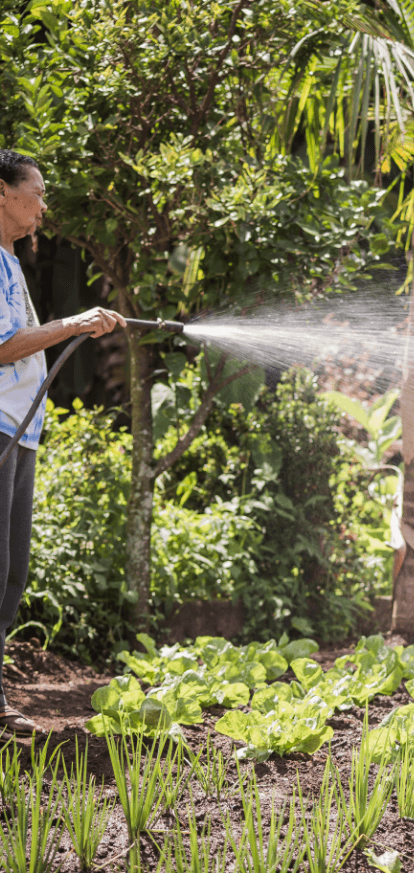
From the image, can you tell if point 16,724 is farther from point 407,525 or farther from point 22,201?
point 407,525

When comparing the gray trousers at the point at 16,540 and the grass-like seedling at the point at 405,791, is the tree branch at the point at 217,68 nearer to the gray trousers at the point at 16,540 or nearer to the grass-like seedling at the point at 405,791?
the gray trousers at the point at 16,540

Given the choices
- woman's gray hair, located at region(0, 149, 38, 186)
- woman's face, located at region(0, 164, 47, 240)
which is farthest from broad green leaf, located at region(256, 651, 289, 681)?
woman's gray hair, located at region(0, 149, 38, 186)

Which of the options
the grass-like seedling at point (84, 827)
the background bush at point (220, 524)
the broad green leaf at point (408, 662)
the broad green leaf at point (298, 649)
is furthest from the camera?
the background bush at point (220, 524)

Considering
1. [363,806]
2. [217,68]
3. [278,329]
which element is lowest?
[363,806]

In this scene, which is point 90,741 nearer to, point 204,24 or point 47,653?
point 47,653

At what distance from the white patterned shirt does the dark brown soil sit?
0.83 meters

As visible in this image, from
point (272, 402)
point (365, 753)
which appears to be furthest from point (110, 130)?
point (365, 753)

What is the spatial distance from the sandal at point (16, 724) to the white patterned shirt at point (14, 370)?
79 cm

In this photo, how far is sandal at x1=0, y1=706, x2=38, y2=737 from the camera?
7.13ft

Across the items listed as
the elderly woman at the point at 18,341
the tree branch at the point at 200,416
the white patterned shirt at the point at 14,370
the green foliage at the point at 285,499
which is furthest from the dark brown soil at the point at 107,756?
the tree branch at the point at 200,416

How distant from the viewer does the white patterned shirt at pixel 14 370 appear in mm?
2023

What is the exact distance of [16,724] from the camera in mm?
2176

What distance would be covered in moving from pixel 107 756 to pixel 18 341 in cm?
112

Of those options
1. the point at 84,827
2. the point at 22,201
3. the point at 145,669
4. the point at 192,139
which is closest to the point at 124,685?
the point at 145,669
